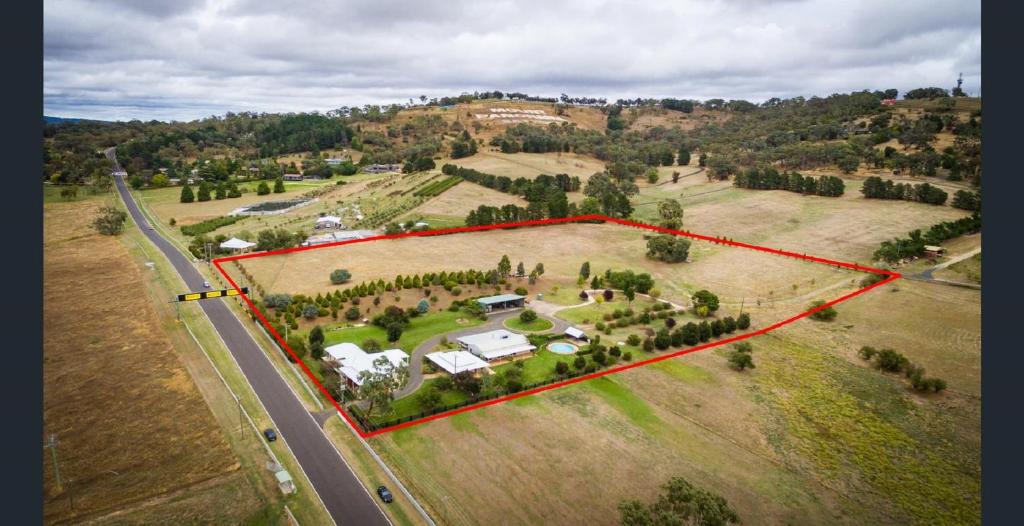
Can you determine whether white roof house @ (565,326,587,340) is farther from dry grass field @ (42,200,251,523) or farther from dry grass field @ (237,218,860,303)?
dry grass field @ (42,200,251,523)

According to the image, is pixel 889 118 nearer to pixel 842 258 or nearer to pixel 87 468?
pixel 842 258

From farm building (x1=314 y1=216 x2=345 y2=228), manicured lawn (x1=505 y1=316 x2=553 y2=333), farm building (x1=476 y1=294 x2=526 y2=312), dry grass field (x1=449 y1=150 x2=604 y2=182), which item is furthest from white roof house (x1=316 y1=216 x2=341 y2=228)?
manicured lawn (x1=505 y1=316 x2=553 y2=333)

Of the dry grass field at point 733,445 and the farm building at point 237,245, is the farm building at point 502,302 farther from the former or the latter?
the farm building at point 237,245

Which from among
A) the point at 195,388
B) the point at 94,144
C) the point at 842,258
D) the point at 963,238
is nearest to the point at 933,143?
the point at 963,238

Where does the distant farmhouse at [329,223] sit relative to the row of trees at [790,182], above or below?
below

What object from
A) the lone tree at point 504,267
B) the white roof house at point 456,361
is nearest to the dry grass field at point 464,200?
the lone tree at point 504,267

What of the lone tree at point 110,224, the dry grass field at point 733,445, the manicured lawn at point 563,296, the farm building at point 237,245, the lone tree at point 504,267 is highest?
the lone tree at point 110,224

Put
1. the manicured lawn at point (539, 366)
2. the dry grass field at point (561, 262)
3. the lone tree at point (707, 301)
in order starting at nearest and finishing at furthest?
the manicured lawn at point (539, 366) → the lone tree at point (707, 301) → the dry grass field at point (561, 262)
